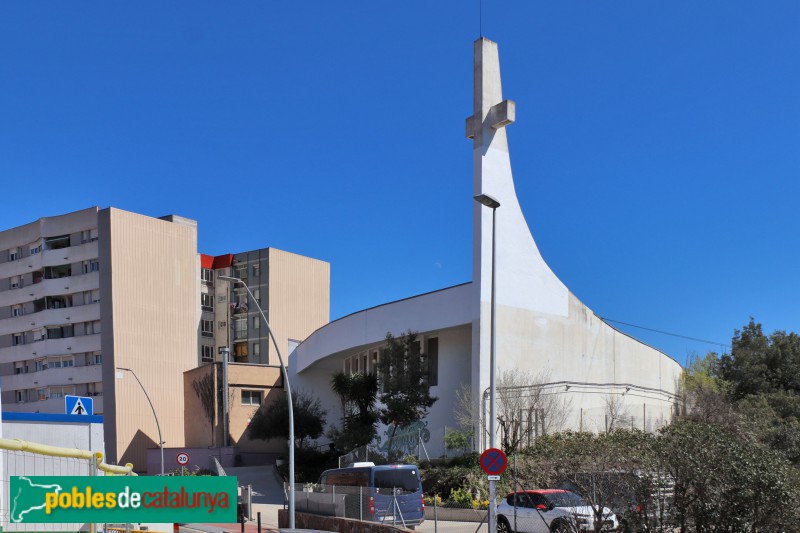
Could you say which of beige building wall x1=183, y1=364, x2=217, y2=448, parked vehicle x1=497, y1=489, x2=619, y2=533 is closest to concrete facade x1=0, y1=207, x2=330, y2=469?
beige building wall x1=183, y1=364, x2=217, y2=448

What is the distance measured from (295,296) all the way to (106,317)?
2047cm

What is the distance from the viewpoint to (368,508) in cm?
2433

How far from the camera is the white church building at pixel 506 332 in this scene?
38.9 meters

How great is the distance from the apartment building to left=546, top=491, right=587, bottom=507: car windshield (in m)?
48.6

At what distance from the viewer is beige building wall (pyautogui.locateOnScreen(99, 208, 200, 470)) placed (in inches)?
2467

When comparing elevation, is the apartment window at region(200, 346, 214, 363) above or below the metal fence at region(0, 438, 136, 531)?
below

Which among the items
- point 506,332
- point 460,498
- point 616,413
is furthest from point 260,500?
point 616,413

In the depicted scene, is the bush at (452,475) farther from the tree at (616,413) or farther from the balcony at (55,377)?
the balcony at (55,377)

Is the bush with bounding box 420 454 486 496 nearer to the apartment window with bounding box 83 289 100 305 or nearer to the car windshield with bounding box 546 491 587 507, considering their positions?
the car windshield with bounding box 546 491 587 507

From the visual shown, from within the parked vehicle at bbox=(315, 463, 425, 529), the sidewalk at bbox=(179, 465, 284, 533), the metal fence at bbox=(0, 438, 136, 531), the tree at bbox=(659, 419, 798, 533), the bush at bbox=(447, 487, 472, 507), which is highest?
the metal fence at bbox=(0, 438, 136, 531)

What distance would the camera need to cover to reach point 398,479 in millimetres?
25594

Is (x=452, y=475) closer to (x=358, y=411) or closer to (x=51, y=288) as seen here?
(x=358, y=411)

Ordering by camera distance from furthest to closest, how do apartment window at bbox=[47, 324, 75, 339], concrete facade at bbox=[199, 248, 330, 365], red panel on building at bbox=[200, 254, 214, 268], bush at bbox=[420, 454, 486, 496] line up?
red panel on building at bbox=[200, 254, 214, 268], concrete facade at bbox=[199, 248, 330, 365], apartment window at bbox=[47, 324, 75, 339], bush at bbox=[420, 454, 486, 496]

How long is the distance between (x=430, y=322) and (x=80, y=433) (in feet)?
81.6
